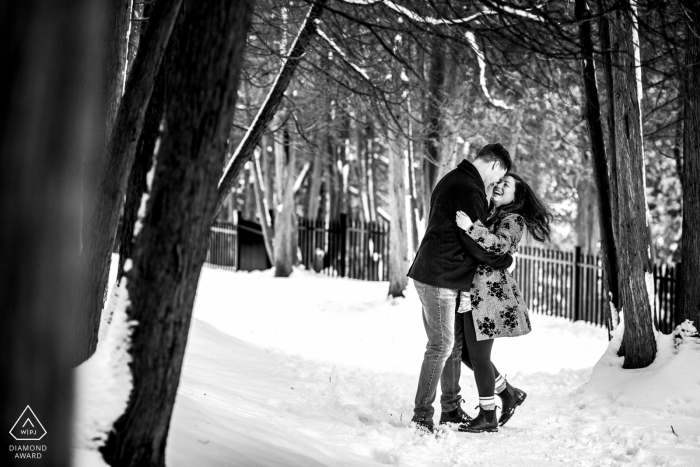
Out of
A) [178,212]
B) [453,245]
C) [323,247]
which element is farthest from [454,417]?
[323,247]

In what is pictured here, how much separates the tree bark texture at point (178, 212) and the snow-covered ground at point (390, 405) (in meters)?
0.27

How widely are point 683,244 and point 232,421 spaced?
465 cm

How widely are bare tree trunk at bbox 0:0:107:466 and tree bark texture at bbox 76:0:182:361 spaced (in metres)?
0.38

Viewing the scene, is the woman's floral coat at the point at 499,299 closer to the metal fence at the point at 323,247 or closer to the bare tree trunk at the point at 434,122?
the bare tree trunk at the point at 434,122

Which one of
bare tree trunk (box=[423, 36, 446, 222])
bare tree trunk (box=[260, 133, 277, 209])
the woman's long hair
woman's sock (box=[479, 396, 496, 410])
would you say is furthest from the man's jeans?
bare tree trunk (box=[260, 133, 277, 209])

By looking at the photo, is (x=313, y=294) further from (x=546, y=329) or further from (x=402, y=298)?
(x=546, y=329)

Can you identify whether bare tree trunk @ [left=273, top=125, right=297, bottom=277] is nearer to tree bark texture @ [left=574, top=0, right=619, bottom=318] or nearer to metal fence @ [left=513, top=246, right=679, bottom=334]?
metal fence @ [left=513, top=246, right=679, bottom=334]

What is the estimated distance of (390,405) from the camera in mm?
6012

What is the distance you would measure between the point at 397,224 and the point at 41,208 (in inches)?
456

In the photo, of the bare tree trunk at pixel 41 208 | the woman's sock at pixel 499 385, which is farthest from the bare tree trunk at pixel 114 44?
the woman's sock at pixel 499 385

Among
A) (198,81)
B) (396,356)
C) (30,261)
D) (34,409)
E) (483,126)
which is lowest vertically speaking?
(396,356)

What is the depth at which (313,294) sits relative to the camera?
49.1 feet

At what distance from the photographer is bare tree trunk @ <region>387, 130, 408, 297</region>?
1388 cm

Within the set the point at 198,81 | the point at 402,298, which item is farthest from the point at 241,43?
the point at 402,298
